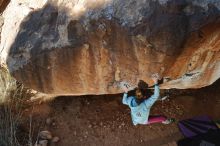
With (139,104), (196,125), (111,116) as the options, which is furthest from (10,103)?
(196,125)

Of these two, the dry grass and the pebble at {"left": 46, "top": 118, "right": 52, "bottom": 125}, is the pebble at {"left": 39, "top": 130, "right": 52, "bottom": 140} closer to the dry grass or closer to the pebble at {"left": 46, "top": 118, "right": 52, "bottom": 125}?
the pebble at {"left": 46, "top": 118, "right": 52, "bottom": 125}

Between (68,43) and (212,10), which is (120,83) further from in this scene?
(212,10)

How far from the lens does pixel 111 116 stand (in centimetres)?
548

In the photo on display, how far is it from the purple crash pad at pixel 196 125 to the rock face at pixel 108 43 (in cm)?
53

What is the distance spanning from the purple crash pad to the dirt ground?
0.70 ft

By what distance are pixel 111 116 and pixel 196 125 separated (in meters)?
1.04

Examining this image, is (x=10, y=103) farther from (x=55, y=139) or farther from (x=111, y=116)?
(x=111, y=116)

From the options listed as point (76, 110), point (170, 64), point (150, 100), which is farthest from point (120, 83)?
point (76, 110)

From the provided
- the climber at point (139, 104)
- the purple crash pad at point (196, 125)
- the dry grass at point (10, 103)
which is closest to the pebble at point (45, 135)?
the dry grass at point (10, 103)

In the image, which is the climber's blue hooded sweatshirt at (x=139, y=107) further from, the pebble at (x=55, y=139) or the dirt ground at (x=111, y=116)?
the pebble at (x=55, y=139)

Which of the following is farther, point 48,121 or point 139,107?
point 48,121

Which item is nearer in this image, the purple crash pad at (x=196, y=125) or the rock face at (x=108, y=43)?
the rock face at (x=108, y=43)

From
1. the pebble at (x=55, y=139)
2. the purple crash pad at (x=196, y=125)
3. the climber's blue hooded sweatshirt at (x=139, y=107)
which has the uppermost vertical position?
the climber's blue hooded sweatshirt at (x=139, y=107)

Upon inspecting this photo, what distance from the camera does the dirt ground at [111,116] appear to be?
17.5ft
